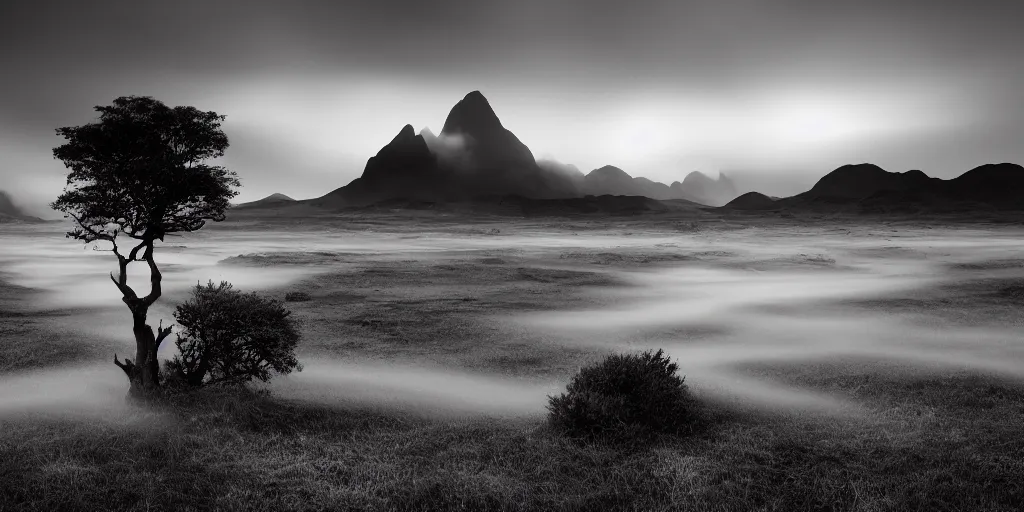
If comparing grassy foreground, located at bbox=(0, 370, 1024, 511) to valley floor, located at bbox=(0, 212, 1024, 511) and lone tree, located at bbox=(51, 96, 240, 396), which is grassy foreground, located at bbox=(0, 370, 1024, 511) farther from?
lone tree, located at bbox=(51, 96, 240, 396)

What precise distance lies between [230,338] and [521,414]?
7226 mm

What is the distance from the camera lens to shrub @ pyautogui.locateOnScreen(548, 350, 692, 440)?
11.7m

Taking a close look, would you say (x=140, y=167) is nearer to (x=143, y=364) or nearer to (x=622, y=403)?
(x=143, y=364)

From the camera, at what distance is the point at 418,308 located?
2847 cm

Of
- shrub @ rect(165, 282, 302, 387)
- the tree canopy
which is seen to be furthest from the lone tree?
shrub @ rect(165, 282, 302, 387)

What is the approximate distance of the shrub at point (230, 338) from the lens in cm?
1385

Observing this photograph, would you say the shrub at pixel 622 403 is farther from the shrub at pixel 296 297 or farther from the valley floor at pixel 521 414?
the shrub at pixel 296 297

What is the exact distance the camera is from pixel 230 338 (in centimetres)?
1395

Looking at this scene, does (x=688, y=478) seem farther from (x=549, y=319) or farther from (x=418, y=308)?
(x=418, y=308)

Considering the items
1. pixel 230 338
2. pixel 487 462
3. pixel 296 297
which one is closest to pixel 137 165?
pixel 230 338

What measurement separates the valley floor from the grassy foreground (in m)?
0.05

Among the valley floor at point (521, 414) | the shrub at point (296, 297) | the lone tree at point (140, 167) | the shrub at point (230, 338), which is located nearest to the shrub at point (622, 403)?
the valley floor at point (521, 414)

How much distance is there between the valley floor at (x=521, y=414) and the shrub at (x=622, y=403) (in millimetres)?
452

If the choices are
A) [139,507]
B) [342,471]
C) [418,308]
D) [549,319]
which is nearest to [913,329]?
[549,319]
